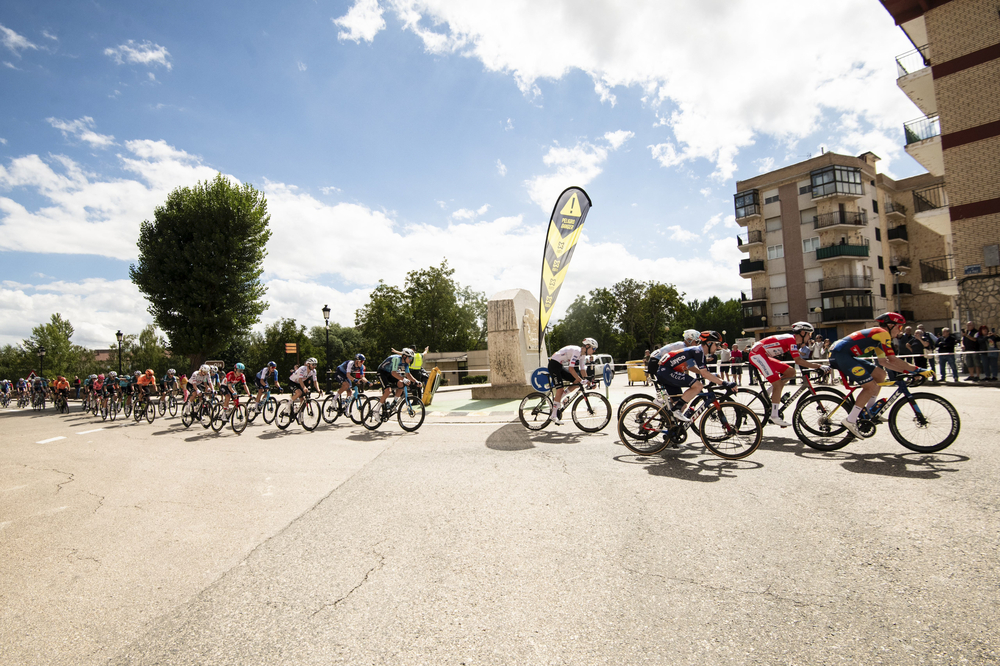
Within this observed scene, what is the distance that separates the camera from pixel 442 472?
6.52 metres

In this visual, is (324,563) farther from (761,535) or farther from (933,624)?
(933,624)

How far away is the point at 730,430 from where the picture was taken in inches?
260

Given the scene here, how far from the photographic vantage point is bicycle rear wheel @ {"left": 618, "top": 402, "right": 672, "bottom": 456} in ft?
23.5

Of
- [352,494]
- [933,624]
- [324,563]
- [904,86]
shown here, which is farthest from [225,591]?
[904,86]

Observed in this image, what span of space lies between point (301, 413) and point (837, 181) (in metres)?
46.7

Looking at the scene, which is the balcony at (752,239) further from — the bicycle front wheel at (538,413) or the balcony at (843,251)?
the bicycle front wheel at (538,413)

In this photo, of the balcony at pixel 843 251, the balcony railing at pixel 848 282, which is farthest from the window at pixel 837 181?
the balcony railing at pixel 848 282

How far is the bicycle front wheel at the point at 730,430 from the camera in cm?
648

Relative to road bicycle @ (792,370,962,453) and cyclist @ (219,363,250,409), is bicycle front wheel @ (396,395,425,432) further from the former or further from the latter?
road bicycle @ (792,370,962,453)

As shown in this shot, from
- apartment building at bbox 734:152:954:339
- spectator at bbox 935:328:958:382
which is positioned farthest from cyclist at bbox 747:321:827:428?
apartment building at bbox 734:152:954:339

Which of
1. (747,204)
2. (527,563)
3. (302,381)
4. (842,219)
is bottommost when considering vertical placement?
(527,563)

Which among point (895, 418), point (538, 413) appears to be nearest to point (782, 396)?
point (895, 418)

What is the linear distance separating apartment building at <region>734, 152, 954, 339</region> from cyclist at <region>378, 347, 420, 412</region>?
133 ft

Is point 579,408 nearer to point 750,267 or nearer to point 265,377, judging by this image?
point 265,377
